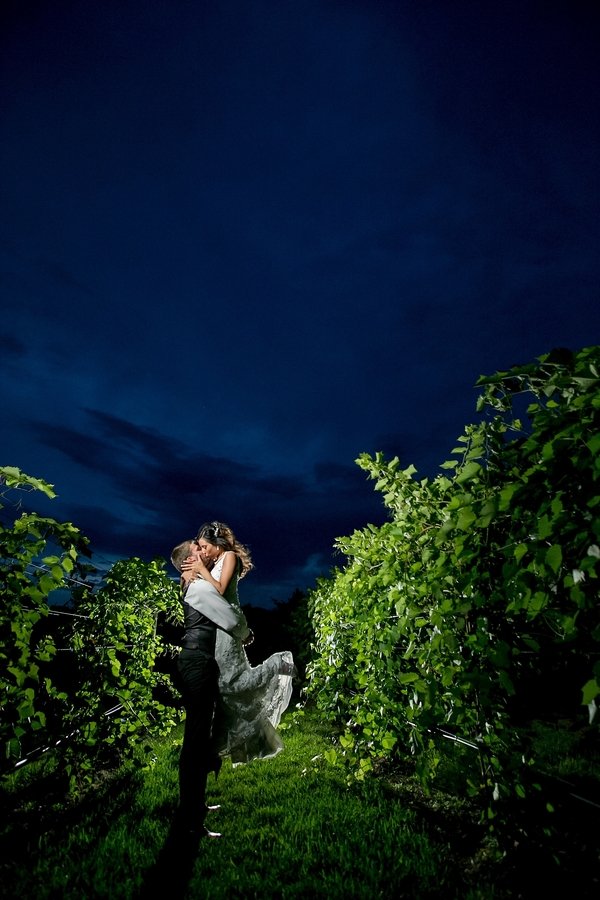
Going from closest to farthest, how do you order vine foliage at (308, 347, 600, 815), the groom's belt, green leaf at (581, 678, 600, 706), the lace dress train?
green leaf at (581, 678, 600, 706) → vine foliage at (308, 347, 600, 815) → the groom's belt → the lace dress train

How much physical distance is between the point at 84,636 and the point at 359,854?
102 inches

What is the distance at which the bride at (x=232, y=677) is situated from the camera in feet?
12.4

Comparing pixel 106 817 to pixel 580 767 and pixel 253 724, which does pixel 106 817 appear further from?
pixel 580 767

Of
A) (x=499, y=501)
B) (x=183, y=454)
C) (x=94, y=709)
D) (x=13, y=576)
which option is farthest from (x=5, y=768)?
(x=183, y=454)

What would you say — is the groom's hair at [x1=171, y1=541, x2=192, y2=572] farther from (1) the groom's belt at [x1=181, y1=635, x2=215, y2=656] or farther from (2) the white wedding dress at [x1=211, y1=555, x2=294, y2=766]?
(1) the groom's belt at [x1=181, y1=635, x2=215, y2=656]

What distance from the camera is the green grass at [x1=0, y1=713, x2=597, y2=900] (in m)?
2.37

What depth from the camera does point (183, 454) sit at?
85688mm

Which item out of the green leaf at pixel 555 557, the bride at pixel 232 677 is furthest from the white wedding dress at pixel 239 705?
the green leaf at pixel 555 557

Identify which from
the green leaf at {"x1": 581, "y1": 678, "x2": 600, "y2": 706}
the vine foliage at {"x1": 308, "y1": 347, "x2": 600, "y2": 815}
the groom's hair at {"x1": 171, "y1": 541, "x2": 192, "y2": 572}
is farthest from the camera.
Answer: the groom's hair at {"x1": 171, "y1": 541, "x2": 192, "y2": 572}

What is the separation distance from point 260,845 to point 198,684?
3.53ft

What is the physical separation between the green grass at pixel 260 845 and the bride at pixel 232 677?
1.11 feet

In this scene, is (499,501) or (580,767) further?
(580,767)

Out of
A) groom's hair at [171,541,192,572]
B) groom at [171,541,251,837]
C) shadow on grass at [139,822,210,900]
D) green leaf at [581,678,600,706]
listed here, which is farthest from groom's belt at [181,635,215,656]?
green leaf at [581,678,600,706]

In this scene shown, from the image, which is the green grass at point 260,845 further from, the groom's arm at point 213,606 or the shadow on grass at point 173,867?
the groom's arm at point 213,606
